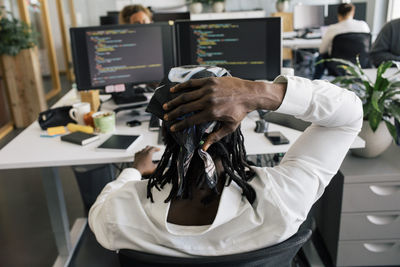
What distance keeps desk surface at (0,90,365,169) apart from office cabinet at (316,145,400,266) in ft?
0.68

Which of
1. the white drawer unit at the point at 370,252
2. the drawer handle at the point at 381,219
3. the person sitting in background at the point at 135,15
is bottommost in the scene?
the white drawer unit at the point at 370,252

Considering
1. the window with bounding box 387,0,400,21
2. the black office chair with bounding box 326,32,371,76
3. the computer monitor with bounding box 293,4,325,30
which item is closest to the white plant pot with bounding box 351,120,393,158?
the black office chair with bounding box 326,32,371,76

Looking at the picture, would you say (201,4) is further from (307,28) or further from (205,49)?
(205,49)

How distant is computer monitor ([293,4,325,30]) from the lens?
630 cm

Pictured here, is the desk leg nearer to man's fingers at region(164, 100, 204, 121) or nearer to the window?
man's fingers at region(164, 100, 204, 121)

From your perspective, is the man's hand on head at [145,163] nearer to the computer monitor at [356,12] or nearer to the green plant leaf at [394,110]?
the green plant leaf at [394,110]

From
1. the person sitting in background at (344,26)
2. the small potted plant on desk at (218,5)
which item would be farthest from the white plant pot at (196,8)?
the person sitting in background at (344,26)

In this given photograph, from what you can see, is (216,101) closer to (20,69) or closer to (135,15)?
(135,15)

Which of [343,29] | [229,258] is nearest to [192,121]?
[229,258]

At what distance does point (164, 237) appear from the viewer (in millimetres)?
764

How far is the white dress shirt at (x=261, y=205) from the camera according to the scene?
0.76 meters

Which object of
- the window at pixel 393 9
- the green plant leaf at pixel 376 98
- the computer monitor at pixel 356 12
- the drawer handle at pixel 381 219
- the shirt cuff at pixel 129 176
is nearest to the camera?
the shirt cuff at pixel 129 176

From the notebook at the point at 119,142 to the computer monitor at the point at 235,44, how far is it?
2.06 feet

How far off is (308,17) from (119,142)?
561 cm
